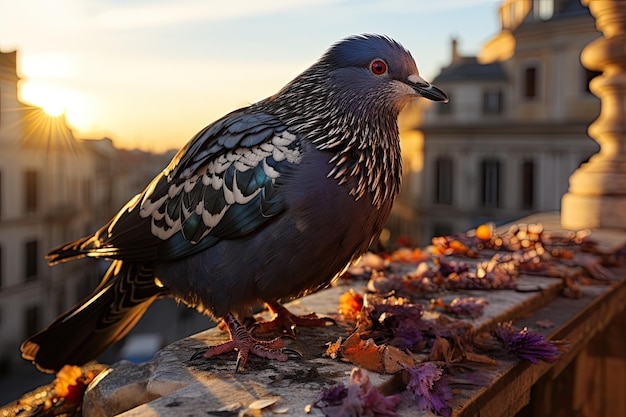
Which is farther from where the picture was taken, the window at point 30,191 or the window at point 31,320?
the window at point 30,191

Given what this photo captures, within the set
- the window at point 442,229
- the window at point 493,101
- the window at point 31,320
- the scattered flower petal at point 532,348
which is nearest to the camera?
the scattered flower petal at point 532,348

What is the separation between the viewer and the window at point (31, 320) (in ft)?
56.8

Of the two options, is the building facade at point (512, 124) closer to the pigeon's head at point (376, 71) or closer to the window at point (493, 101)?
the window at point (493, 101)

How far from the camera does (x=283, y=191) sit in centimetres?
182

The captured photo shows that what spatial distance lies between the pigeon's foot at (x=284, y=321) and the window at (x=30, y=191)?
679 inches

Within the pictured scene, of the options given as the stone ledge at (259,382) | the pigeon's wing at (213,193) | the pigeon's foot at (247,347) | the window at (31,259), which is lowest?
the window at (31,259)

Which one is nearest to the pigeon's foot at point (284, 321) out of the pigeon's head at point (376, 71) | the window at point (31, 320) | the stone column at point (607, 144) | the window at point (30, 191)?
the pigeon's head at point (376, 71)

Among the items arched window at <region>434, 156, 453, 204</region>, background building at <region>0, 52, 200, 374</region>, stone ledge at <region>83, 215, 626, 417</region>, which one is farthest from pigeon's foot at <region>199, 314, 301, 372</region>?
arched window at <region>434, 156, 453, 204</region>

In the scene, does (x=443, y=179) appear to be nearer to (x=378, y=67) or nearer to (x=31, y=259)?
(x=31, y=259)

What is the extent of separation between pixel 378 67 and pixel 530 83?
18.6m

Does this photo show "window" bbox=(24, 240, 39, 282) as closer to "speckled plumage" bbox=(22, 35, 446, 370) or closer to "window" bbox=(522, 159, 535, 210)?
"window" bbox=(522, 159, 535, 210)

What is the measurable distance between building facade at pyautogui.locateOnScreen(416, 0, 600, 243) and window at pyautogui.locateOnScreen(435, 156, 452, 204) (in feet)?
0.11

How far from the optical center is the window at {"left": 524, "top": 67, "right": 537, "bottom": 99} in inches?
747

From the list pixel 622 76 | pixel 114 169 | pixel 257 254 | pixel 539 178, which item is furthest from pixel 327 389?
pixel 114 169
